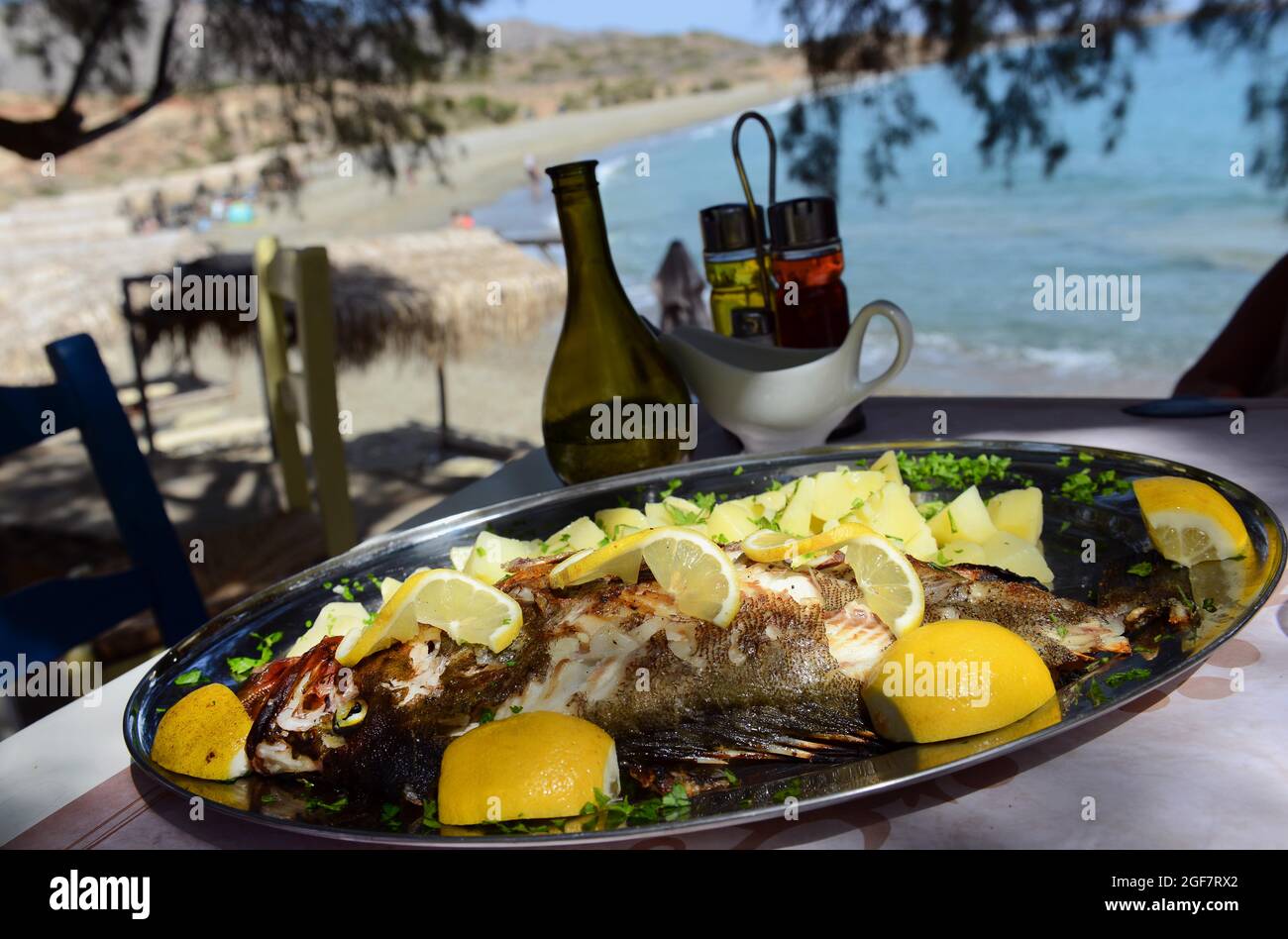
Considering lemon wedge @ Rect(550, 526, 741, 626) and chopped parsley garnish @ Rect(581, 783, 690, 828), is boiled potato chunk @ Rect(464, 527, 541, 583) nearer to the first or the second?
lemon wedge @ Rect(550, 526, 741, 626)

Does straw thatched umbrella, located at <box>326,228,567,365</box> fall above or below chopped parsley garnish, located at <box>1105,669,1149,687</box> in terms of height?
above

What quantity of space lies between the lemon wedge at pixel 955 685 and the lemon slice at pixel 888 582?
6 cm

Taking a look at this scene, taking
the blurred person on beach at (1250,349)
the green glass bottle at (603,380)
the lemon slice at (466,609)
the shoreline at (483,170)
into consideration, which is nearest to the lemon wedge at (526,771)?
the lemon slice at (466,609)

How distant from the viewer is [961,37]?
14.9 feet

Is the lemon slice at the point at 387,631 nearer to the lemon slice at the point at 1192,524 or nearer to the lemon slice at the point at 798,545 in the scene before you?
the lemon slice at the point at 798,545

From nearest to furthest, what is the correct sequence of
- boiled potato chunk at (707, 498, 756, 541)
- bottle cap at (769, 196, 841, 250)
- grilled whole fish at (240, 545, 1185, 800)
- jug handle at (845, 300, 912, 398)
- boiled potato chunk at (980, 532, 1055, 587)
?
grilled whole fish at (240, 545, 1185, 800)
boiled potato chunk at (980, 532, 1055, 587)
boiled potato chunk at (707, 498, 756, 541)
jug handle at (845, 300, 912, 398)
bottle cap at (769, 196, 841, 250)

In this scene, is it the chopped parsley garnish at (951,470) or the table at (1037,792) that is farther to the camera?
the chopped parsley garnish at (951,470)

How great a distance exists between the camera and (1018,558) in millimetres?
1059

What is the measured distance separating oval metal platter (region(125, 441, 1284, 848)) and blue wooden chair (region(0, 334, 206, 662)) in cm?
64

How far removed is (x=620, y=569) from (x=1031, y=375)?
1161 cm

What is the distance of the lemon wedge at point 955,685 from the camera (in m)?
0.75

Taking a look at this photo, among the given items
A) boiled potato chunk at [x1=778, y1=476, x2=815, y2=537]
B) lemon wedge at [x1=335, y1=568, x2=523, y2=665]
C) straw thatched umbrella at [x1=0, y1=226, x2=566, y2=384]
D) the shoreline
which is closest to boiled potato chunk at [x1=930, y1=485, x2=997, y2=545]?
boiled potato chunk at [x1=778, y1=476, x2=815, y2=537]

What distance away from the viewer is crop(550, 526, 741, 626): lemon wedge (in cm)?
87
